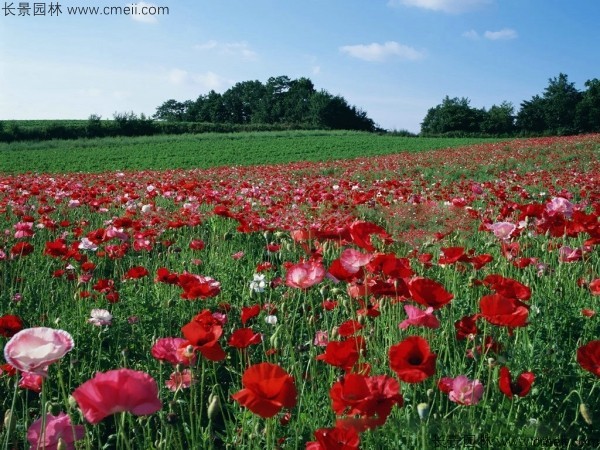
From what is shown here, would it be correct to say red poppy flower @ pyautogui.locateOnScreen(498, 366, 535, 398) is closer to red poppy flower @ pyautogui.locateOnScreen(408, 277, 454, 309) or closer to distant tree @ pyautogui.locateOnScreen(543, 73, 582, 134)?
red poppy flower @ pyautogui.locateOnScreen(408, 277, 454, 309)

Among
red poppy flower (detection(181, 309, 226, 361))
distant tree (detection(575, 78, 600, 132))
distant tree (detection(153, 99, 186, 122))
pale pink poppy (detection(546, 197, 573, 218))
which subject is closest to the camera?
red poppy flower (detection(181, 309, 226, 361))

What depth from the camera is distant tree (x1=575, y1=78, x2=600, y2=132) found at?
218 feet

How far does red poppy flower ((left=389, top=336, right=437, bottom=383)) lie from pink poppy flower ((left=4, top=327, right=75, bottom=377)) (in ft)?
2.20

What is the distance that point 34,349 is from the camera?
1116mm

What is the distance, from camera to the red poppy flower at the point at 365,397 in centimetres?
110

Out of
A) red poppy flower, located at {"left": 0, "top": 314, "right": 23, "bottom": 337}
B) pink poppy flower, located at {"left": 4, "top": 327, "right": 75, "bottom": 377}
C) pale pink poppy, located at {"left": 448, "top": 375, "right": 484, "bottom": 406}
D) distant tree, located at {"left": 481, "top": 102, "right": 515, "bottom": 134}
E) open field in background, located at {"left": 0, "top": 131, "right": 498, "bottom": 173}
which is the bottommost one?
open field in background, located at {"left": 0, "top": 131, "right": 498, "bottom": 173}

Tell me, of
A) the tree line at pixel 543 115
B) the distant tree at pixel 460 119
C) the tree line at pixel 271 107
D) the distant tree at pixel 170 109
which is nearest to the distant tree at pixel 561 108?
the tree line at pixel 543 115

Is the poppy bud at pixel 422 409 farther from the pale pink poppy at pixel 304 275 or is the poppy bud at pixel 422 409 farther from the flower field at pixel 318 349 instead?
the pale pink poppy at pixel 304 275

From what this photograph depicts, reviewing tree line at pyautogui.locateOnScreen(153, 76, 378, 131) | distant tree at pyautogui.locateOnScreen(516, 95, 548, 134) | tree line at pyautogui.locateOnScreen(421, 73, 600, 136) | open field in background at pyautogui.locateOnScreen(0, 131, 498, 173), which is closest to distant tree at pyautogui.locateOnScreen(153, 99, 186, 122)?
tree line at pyautogui.locateOnScreen(153, 76, 378, 131)

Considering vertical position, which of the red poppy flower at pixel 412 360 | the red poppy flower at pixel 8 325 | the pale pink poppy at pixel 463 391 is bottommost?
the pale pink poppy at pixel 463 391

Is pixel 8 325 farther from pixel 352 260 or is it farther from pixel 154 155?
pixel 154 155

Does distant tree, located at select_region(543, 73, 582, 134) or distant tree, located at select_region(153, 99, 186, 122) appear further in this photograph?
distant tree, located at select_region(153, 99, 186, 122)

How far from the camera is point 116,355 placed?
2.60 meters

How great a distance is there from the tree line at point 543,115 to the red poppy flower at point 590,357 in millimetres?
69394
